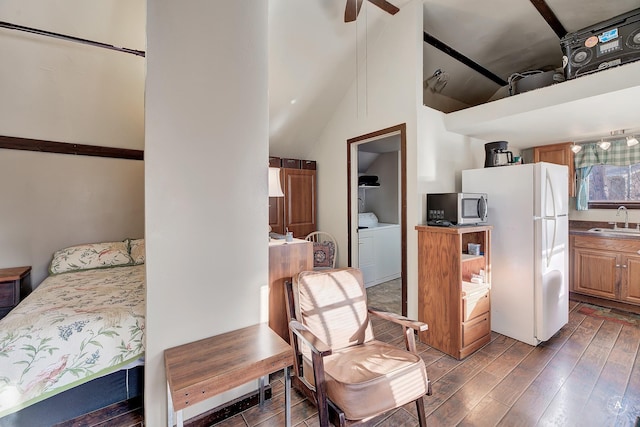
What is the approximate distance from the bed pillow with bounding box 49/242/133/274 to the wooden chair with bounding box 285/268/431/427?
2236mm

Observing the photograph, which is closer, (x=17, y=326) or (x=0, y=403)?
(x=0, y=403)

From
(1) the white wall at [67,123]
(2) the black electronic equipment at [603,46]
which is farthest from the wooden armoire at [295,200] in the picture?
(2) the black electronic equipment at [603,46]

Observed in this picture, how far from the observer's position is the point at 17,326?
147 centimetres

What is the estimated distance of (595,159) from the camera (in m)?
3.65

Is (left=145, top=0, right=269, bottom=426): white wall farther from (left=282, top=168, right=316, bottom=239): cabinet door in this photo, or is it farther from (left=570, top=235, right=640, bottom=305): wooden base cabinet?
(left=570, top=235, right=640, bottom=305): wooden base cabinet

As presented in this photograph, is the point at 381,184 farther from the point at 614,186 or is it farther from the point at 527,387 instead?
the point at 527,387

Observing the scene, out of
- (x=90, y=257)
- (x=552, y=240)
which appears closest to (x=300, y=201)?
(x=90, y=257)

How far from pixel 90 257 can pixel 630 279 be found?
241 inches

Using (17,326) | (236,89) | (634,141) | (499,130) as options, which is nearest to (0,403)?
(17,326)

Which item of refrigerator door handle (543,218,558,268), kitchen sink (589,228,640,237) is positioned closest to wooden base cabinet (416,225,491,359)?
refrigerator door handle (543,218,558,268)

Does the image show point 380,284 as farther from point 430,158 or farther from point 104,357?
point 104,357

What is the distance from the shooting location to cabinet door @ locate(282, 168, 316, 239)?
399cm

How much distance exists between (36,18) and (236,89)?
75.4 inches

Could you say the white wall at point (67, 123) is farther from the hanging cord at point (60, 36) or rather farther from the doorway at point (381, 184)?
the doorway at point (381, 184)
